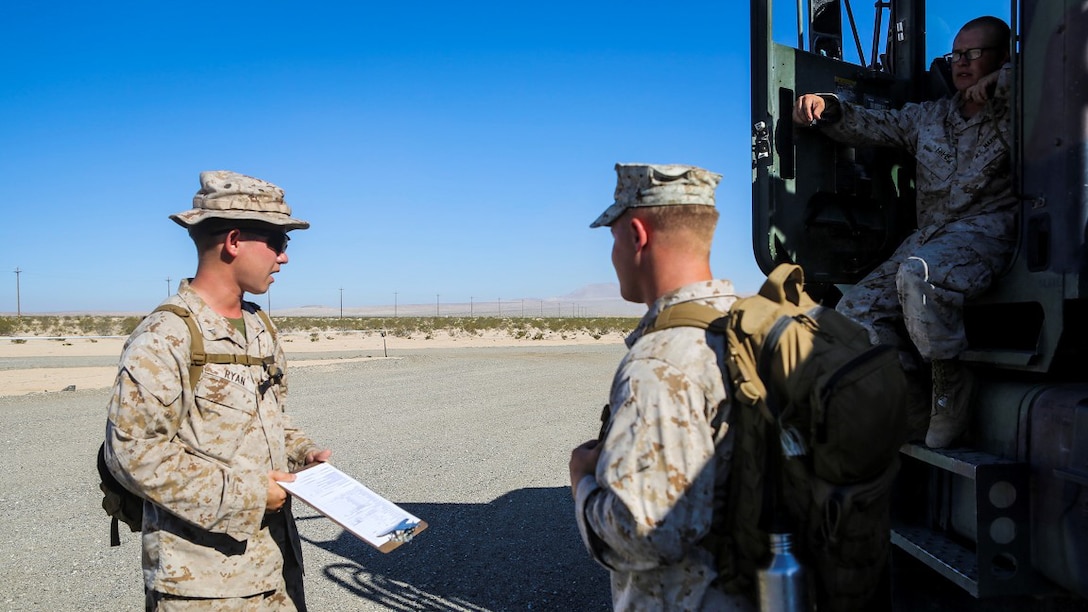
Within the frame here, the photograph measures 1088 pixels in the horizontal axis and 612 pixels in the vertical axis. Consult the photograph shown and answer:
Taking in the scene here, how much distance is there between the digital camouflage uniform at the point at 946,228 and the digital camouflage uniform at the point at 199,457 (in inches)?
97.6

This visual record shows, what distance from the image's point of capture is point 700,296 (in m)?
1.90

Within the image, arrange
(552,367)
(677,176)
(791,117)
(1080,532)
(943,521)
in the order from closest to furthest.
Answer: (677,176) → (1080,532) → (943,521) → (791,117) → (552,367)

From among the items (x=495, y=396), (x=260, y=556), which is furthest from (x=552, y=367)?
(x=260, y=556)

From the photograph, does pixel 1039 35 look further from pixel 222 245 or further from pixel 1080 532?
pixel 222 245

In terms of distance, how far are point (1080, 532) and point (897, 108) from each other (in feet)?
8.72

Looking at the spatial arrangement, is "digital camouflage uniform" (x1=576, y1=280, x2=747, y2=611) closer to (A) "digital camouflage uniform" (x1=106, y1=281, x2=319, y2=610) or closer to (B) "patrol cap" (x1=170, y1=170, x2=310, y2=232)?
(A) "digital camouflage uniform" (x1=106, y1=281, x2=319, y2=610)

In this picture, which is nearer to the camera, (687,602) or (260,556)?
(687,602)

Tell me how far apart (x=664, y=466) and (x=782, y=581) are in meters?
0.37

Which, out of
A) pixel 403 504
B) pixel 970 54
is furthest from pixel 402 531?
pixel 403 504

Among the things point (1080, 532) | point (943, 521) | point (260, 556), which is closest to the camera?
point (1080, 532)

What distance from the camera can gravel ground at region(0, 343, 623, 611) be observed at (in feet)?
15.0

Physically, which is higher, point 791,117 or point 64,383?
point 791,117

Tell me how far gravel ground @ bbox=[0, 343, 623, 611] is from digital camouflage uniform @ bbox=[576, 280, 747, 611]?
2717 mm

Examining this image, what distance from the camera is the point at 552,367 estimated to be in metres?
19.6
